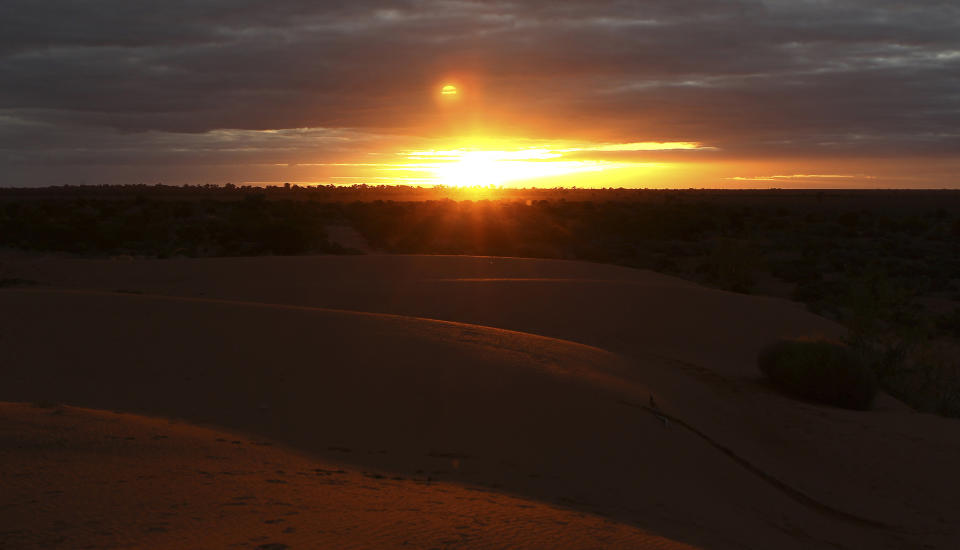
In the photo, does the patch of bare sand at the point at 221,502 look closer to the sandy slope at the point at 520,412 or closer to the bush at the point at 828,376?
the sandy slope at the point at 520,412

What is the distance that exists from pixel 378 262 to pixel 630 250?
23.9 meters

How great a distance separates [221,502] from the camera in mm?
6062

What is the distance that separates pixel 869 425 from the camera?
40.4 feet

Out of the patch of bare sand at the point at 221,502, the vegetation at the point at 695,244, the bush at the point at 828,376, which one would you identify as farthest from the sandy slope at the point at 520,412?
the vegetation at the point at 695,244

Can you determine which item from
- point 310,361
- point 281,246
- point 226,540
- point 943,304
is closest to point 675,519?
point 226,540

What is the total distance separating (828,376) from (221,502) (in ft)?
35.7

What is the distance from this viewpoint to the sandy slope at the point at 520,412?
8.39 m

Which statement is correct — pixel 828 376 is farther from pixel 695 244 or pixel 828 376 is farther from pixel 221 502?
pixel 695 244

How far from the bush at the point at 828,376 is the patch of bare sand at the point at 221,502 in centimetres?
830

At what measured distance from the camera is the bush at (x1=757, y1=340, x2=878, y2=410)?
13.7m

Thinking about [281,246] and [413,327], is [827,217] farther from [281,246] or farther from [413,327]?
[413,327]

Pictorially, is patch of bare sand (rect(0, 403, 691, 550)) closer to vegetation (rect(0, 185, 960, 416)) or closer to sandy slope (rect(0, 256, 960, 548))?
sandy slope (rect(0, 256, 960, 548))

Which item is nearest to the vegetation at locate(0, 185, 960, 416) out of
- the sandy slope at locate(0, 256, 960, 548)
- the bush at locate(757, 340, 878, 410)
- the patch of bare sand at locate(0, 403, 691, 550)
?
the bush at locate(757, 340, 878, 410)

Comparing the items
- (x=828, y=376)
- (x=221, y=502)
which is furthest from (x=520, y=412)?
(x=828, y=376)
